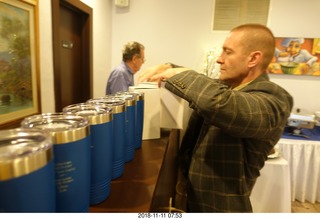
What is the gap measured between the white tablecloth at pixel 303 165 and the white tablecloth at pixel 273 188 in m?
0.52

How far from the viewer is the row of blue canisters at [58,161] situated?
0.27 m

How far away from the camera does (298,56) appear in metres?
3.17

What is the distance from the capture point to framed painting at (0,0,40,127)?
55.7 inches

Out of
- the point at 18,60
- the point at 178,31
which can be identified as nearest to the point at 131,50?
the point at 178,31

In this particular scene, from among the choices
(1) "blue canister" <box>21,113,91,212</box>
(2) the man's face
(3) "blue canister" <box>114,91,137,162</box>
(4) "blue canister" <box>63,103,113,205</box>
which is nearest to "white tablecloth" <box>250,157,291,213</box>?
(2) the man's face

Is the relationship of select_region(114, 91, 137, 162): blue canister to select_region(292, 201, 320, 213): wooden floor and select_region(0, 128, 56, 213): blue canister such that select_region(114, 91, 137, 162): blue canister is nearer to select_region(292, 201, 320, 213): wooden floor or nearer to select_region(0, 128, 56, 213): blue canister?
select_region(0, 128, 56, 213): blue canister

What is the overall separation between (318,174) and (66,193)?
9.67ft

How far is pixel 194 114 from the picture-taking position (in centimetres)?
108

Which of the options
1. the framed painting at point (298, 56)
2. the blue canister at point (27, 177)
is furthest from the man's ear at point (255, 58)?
the framed painting at point (298, 56)

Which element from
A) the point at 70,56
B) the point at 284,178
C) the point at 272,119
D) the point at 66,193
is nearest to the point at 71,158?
the point at 66,193

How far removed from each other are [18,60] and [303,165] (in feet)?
9.59

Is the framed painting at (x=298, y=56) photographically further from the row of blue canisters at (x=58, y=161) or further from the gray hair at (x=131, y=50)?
the row of blue canisters at (x=58, y=161)

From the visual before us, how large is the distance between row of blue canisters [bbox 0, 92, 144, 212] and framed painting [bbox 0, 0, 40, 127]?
46.5 inches

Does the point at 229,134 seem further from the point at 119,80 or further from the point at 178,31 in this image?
the point at 178,31
